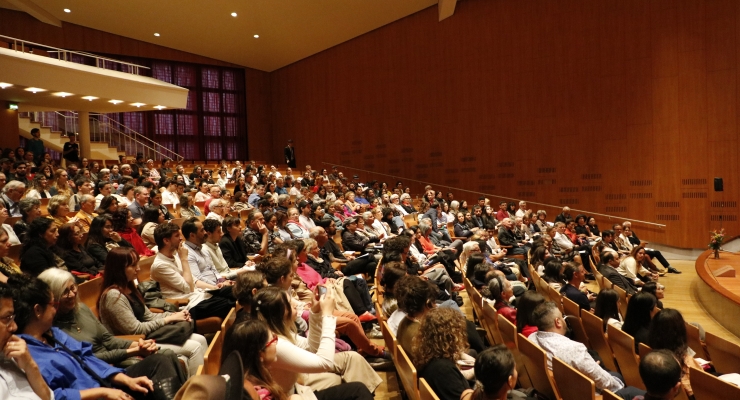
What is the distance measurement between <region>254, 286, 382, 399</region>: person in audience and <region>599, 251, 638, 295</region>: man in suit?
3.88 meters

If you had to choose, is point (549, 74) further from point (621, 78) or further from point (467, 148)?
point (467, 148)

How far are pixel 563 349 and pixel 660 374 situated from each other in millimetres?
605

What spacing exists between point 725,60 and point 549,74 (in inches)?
110

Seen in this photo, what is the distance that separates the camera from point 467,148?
1219cm

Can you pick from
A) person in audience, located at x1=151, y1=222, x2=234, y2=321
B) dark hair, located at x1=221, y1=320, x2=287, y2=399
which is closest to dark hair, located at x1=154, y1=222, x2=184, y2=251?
person in audience, located at x1=151, y1=222, x2=234, y2=321

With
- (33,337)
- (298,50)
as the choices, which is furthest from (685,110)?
(33,337)

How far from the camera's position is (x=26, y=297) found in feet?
6.49

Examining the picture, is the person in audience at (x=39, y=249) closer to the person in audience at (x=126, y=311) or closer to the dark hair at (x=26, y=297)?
the person in audience at (x=126, y=311)

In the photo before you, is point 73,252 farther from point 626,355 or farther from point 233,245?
point 626,355

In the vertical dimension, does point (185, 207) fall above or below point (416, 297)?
above

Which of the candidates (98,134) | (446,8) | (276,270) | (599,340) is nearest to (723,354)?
(599,340)

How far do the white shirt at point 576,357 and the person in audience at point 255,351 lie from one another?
1.33 m

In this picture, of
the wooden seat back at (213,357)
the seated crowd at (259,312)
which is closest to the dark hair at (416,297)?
the seated crowd at (259,312)

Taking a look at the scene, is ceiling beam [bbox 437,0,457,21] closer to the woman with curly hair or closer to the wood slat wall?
the wood slat wall
